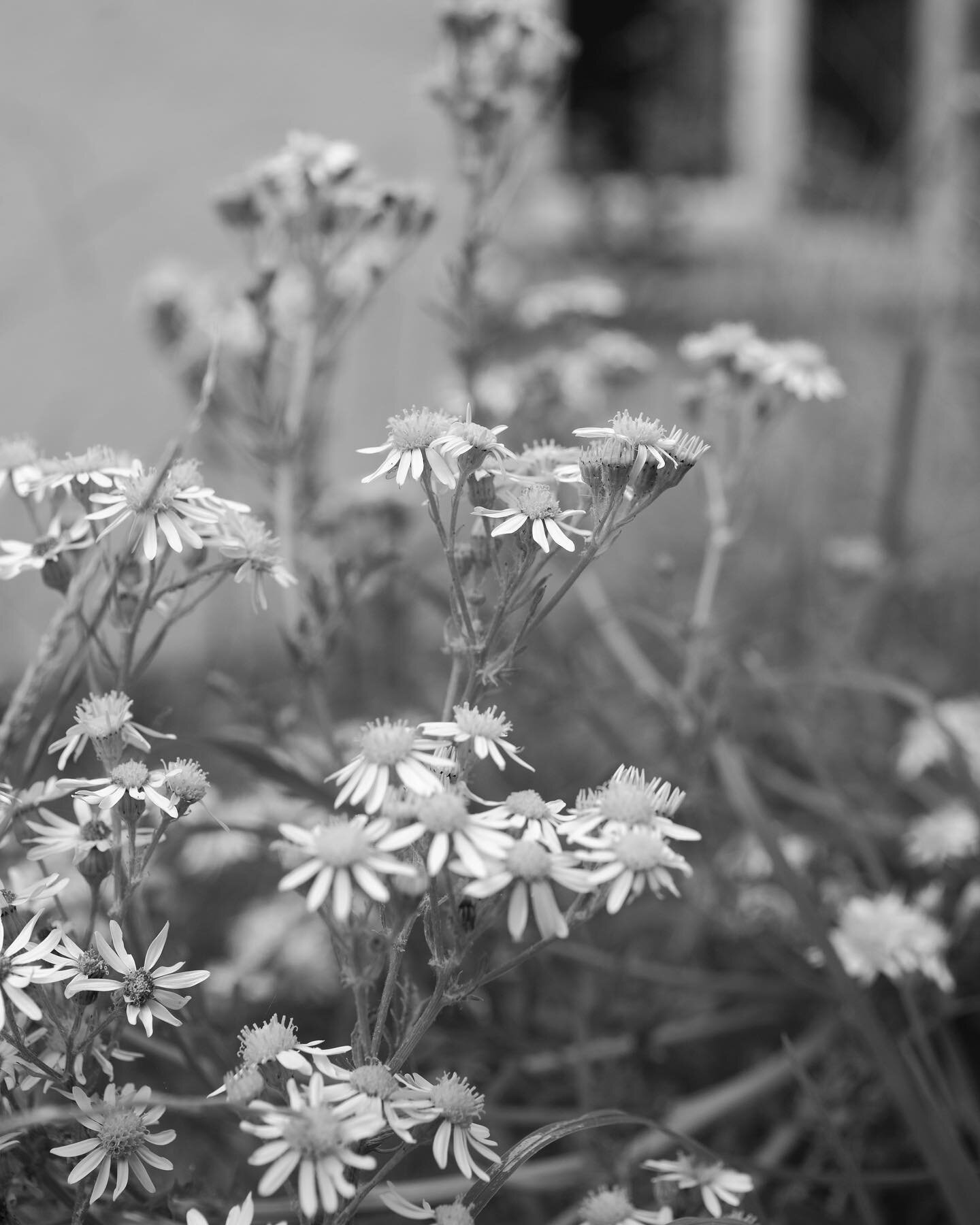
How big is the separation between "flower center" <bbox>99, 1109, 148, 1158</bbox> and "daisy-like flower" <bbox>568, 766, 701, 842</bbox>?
0.99 feet

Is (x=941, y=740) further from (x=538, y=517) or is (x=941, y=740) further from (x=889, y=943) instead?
(x=538, y=517)

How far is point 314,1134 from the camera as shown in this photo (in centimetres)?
59

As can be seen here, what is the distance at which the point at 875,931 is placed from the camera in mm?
1188

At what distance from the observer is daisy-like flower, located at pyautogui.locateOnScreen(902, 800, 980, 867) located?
1.36 meters

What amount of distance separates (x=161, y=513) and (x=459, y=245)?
860 millimetres

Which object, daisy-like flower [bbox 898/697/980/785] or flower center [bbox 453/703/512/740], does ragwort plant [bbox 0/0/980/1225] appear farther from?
daisy-like flower [bbox 898/697/980/785]

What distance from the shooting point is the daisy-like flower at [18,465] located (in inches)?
34.2

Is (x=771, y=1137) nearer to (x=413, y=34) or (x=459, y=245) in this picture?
(x=459, y=245)

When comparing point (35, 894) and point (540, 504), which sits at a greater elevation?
point (540, 504)

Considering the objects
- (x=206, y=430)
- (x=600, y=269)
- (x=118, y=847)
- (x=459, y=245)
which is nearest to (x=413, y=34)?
A: (x=600, y=269)

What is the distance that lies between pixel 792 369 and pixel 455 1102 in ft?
2.89

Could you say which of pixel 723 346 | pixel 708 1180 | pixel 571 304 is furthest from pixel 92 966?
pixel 571 304

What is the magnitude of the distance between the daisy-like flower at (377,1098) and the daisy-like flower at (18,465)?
0.48 meters

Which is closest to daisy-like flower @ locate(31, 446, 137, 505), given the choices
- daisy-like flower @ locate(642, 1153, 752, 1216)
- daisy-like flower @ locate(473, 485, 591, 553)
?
daisy-like flower @ locate(473, 485, 591, 553)
